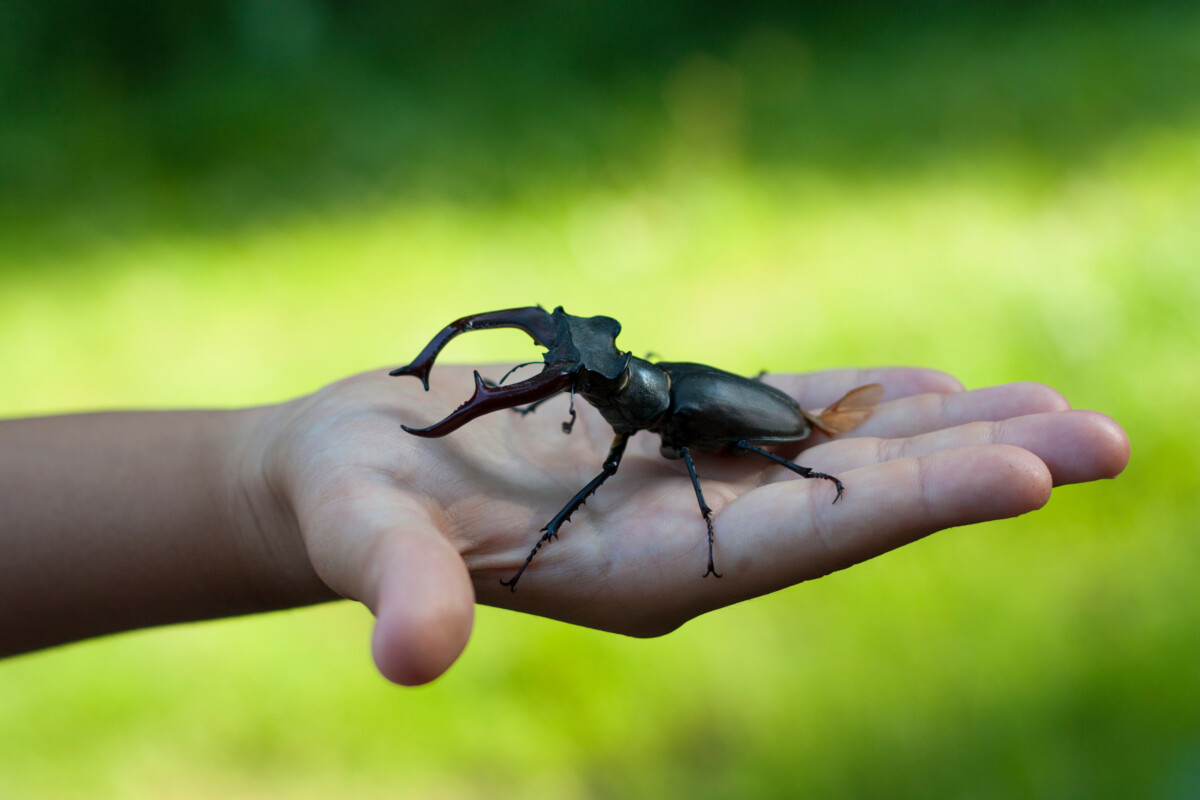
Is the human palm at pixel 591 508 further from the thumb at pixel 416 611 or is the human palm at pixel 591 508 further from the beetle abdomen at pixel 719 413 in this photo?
the beetle abdomen at pixel 719 413

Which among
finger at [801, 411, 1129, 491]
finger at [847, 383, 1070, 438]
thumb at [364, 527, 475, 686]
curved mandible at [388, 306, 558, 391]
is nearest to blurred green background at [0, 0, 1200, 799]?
finger at [847, 383, 1070, 438]

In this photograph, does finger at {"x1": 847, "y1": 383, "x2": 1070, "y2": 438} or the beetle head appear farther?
finger at {"x1": 847, "y1": 383, "x2": 1070, "y2": 438}

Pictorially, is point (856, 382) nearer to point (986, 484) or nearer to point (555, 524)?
point (986, 484)

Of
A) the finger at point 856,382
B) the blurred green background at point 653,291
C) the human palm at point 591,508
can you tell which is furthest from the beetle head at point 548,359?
the blurred green background at point 653,291

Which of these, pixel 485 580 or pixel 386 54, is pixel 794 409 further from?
pixel 386 54

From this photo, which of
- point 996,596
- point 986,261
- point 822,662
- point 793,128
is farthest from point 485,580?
point 793,128

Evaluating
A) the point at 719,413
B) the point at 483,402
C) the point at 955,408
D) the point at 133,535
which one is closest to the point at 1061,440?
the point at 955,408

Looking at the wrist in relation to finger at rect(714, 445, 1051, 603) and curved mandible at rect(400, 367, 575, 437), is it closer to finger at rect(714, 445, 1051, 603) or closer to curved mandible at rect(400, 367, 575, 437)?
curved mandible at rect(400, 367, 575, 437)
